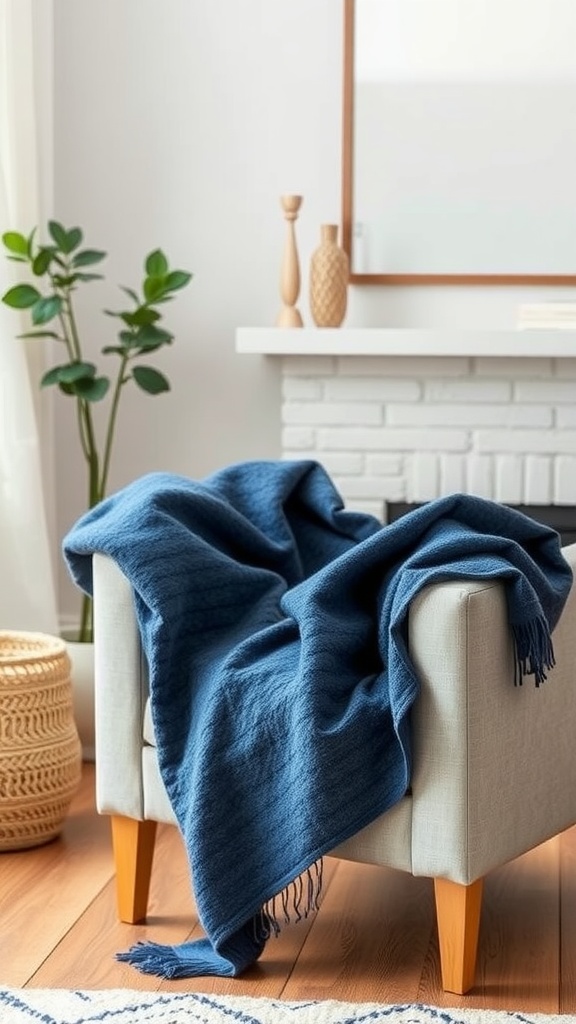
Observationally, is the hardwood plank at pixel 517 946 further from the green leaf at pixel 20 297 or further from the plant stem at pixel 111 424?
the green leaf at pixel 20 297

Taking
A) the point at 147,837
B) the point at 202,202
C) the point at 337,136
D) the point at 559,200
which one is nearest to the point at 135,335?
the point at 202,202

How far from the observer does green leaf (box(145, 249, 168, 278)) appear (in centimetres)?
358

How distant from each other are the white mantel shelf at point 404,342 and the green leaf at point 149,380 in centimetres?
21

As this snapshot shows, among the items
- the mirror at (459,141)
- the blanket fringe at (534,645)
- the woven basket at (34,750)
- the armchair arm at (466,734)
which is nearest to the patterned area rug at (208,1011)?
the armchair arm at (466,734)

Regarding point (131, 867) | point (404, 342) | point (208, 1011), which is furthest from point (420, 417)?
point (208, 1011)

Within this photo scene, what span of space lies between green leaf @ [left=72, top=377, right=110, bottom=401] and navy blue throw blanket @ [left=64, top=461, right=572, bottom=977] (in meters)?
0.94

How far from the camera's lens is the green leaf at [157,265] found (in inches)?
141

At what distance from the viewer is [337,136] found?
3781mm

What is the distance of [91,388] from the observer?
356 centimetres

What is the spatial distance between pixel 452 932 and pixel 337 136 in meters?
2.18

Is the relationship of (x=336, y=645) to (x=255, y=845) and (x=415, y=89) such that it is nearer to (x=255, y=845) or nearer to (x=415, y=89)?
(x=255, y=845)

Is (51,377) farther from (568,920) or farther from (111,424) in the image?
(568,920)

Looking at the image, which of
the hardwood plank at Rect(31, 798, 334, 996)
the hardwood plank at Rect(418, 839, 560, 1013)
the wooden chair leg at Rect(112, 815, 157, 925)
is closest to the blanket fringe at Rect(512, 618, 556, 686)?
the hardwood plank at Rect(418, 839, 560, 1013)

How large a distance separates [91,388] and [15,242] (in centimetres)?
38
